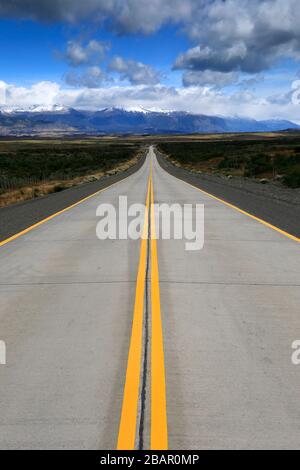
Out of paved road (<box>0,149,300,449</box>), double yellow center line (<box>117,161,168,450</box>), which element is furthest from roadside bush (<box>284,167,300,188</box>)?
double yellow center line (<box>117,161,168,450</box>)

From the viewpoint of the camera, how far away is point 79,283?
25.4ft

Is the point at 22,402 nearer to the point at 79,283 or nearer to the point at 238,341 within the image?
the point at 238,341

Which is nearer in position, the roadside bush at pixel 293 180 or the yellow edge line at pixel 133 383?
the yellow edge line at pixel 133 383

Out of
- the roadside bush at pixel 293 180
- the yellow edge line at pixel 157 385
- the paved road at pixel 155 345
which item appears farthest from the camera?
the roadside bush at pixel 293 180

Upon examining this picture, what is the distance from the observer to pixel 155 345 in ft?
16.9

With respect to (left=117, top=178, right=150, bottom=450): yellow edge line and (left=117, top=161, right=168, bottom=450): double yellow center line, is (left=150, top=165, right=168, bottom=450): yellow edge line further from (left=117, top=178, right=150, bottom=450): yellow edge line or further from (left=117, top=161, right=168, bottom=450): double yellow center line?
(left=117, top=178, right=150, bottom=450): yellow edge line

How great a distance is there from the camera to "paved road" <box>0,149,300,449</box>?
3617 mm

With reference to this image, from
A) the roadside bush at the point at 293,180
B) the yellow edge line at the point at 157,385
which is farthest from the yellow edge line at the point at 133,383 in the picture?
the roadside bush at the point at 293,180

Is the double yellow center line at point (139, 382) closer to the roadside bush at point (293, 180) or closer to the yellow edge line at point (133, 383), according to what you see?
the yellow edge line at point (133, 383)

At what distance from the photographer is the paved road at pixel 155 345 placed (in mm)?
3617

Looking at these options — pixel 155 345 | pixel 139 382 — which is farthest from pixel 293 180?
pixel 139 382

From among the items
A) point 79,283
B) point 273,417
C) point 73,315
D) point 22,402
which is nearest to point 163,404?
point 273,417

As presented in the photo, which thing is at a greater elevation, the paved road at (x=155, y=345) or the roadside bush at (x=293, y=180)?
the roadside bush at (x=293, y=180)
